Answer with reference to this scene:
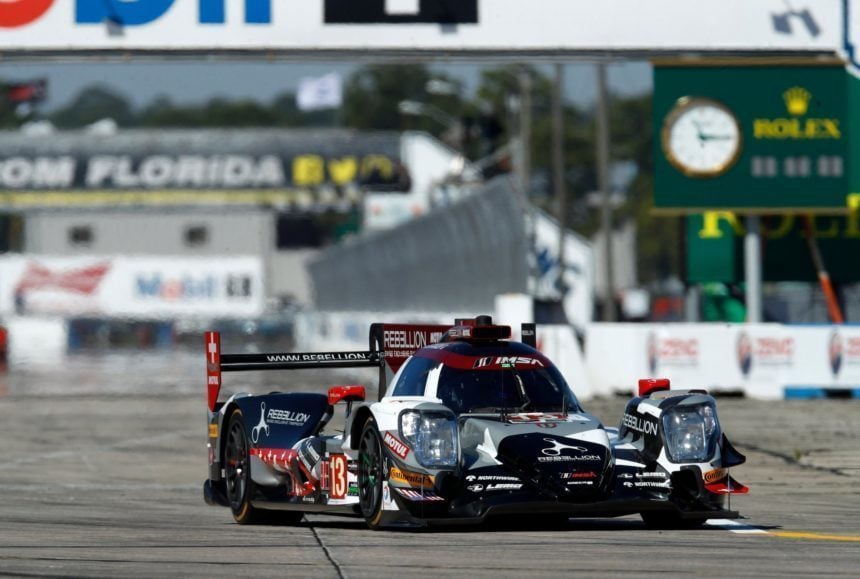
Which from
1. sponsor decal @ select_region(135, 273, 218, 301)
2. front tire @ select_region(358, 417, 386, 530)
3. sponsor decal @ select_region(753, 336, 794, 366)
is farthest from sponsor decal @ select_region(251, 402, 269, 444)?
sponsor decal @ select_region(135, 273, 218, 301)

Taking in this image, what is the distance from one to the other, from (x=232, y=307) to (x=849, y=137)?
5658cm

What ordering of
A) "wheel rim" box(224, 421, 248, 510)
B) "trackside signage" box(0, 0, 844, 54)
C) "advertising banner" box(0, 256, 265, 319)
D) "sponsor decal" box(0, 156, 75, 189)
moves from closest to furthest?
1. "wheel rim" box(224, 421, 248, 510)
2. "trackside signage" box(0, 0, 844, 54)
3. "advertising banner" box(0, 256, 265, 319)
4. "sponsor decal" box(0, 156, 75, 189)

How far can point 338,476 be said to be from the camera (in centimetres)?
1144

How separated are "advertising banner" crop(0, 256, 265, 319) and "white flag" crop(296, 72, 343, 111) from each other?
13.9 metres

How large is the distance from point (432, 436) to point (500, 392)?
793mm

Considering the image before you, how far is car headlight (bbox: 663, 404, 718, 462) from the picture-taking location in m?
11.0

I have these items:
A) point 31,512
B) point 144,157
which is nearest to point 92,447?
point 31,512

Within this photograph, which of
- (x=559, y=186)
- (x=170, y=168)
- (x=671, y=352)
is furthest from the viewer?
(x=170, y=168)

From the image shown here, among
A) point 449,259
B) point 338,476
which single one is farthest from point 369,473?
point 449,259

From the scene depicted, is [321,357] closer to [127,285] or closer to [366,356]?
[366,356]

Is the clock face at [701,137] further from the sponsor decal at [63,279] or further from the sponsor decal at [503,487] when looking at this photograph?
the sponsor decal at [63,279]

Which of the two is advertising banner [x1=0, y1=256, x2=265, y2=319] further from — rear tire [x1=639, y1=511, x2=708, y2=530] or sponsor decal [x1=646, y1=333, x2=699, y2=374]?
rear tire [x1=639, y1=511, x2=708, y2=530]

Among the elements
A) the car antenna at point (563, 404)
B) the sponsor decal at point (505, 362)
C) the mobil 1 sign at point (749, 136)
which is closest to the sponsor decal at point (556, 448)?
the car antenna at point (563, 404)

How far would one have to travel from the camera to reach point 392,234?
165ft
